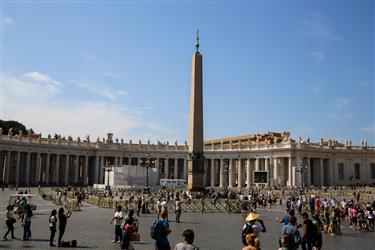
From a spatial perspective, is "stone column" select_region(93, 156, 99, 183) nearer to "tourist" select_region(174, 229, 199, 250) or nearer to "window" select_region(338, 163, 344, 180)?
"window" select_region(338, 163, 344, 180)

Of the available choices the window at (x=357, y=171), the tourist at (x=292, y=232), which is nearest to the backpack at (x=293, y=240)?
the tourist at (x=292, y=232)

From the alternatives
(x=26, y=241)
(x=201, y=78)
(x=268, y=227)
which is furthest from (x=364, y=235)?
(x=201, y=78)

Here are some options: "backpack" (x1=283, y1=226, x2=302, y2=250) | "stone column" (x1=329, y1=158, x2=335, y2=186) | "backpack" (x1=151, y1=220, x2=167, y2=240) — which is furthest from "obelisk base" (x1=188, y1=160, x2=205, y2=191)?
"stone column" (x1=329, y1=158, x2=335, y2=186)

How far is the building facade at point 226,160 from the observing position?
71.8 meters

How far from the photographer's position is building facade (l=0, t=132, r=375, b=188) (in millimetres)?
71812

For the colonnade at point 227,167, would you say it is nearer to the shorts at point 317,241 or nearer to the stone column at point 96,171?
the stone column at point 96,171

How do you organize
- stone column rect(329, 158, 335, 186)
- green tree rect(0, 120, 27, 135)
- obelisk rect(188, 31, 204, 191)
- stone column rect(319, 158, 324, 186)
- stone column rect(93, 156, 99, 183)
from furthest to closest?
1. green tree rect(0, 120, 27, 135)
2. stone column rect(329, 158, 335, 186)
3. stone column rect(93, 156, 99, 183)
4. stone column rect(319, 158, 324, 186)
5. obelisk rect(188, 31, 204, 191)

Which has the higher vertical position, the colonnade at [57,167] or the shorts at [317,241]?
the colonnade at [57,167]

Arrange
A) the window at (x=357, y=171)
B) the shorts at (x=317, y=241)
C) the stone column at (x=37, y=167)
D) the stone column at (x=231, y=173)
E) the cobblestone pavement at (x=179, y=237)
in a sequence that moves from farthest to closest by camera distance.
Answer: the stone column at (x=231, y=173)
the window at (x=357, y=171)
the stone column at (x=37, y=167)
the cobblestone pavement at (x=179, y=237)
the shorts at (x=317, y=241)

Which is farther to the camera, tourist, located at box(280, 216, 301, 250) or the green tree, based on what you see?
the green tree

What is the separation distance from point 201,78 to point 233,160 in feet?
179

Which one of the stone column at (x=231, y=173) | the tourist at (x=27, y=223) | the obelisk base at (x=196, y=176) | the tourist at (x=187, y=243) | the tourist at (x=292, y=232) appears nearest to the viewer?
the tourist at (x=187, y=243)

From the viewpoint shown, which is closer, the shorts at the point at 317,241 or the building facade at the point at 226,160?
the shorts at the point at 317,241

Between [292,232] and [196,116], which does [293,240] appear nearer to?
[292,232]
